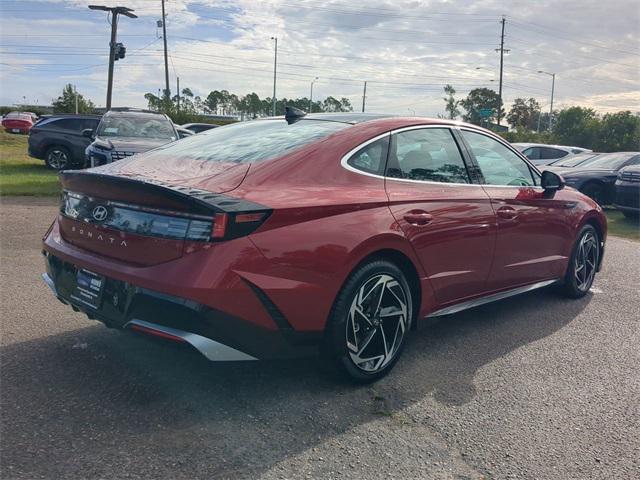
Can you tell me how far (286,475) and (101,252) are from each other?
151cm

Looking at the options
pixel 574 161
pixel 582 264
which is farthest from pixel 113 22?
pixel 582 264

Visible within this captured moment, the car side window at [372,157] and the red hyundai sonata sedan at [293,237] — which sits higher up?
the car side window at [372,157]

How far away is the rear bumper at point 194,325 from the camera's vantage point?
8.84 ft

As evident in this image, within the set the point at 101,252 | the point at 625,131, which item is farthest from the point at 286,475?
the point at 625,131

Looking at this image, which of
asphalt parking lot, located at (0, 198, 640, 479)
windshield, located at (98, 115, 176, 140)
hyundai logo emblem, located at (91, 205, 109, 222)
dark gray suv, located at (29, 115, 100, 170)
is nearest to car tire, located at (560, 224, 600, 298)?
asphalt parking lot, located at (0, 198, 640, 479)

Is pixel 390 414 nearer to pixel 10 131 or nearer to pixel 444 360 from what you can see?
pixel 444 360

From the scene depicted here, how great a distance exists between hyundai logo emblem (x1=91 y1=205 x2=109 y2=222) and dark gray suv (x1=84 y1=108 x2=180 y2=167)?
710 cm

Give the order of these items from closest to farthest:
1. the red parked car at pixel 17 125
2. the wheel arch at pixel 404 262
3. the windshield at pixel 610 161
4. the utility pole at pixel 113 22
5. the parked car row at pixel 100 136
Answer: the wheel arch at pixel 404 262 → the parked car row at pixel 100 136 → the windshield at pixel 610 161 → the utility pole at pixel 113 22 → the red parked car at pixel 17 125

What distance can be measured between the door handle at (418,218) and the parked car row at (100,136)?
22.0ft

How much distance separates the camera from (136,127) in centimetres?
1165

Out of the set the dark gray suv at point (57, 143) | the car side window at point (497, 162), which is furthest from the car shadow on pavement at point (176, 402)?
the dark gray suv at point (57, 143)

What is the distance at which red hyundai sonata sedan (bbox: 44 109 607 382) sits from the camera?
273cm

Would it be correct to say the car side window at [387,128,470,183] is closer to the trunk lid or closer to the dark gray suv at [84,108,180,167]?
the trunk lid

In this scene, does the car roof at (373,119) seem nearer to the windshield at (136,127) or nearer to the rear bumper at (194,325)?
the rear bumper at (194,325)
